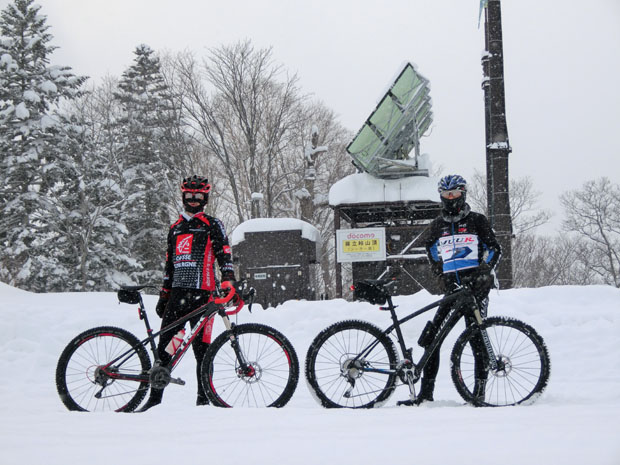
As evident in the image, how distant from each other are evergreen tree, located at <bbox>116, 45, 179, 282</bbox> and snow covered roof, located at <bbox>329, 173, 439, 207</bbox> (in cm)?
1291

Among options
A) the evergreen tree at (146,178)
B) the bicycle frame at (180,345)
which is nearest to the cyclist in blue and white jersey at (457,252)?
the bicycle frame at (180,345)

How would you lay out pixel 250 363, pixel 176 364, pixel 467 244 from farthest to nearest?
pixel 467 244 < pixel 176 364 < pixel 250 363

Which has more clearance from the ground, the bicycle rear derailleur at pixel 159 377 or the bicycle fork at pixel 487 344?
the bicycle fork at pixel 487 344

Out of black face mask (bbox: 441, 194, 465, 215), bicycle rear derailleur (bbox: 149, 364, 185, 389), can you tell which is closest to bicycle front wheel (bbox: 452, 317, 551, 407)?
black face mask (bbox: 441, 194, 465, 215)

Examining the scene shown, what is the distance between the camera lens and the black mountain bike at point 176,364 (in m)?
→ 4.66

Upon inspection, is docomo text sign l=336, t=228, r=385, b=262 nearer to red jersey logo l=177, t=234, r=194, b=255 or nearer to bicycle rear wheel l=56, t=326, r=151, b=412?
red jersey logo l=177, t=234, r=194, b=255

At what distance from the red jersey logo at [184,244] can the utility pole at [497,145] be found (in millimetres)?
6265

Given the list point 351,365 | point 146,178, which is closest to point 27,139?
point 146,178

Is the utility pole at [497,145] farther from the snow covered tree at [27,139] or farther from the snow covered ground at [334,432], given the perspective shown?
→ the snow covered tree at [27,139]

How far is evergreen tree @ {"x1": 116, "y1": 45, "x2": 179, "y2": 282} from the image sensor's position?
2780cm

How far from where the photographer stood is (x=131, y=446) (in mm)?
2998

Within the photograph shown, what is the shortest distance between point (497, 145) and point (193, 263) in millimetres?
6627

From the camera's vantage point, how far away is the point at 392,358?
15.4ft

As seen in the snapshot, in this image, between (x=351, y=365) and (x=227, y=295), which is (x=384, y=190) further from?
(x=351, y=365)
